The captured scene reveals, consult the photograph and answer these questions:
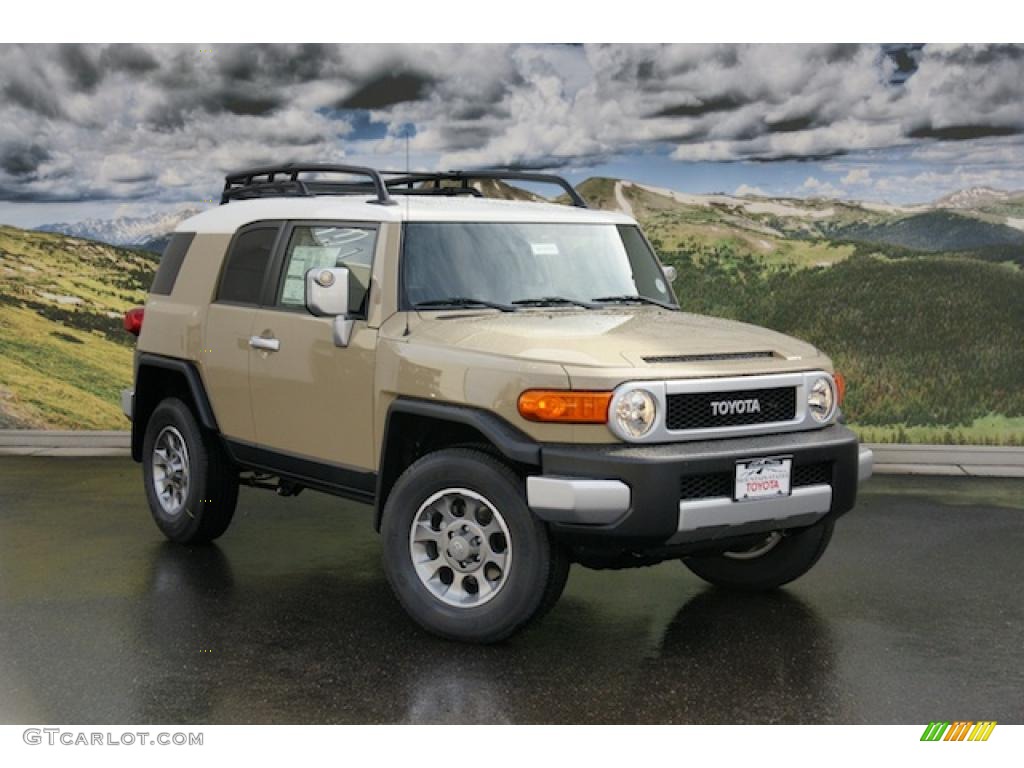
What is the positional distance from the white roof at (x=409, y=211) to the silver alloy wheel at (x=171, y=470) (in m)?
1.31

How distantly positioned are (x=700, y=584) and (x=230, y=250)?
3268 mm

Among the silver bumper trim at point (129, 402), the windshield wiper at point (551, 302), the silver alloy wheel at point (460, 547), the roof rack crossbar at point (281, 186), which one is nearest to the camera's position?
the silver alloy wheel at point (460, 547)

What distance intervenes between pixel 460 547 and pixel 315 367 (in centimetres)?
143

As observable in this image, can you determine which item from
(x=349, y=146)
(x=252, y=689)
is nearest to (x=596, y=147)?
(x=349, y=146)

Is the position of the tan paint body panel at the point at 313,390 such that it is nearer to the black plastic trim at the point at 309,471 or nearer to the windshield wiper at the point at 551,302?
the black plastic trim at the point at 309,471

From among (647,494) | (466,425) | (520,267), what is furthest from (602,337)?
(520,267)

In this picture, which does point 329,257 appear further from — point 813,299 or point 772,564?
point 813,299

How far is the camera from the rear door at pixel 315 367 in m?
7.03

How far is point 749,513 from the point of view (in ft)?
20.4

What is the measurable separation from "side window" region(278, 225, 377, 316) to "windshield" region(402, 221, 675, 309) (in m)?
0.26

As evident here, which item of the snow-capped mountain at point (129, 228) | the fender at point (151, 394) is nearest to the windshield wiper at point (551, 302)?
the fender at point (151, 394)

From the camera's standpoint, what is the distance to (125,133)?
1502cm

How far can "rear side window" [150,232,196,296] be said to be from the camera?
8.75m

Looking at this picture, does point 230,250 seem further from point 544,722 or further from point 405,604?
point 544,722
